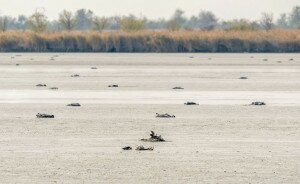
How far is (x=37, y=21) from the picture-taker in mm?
98688

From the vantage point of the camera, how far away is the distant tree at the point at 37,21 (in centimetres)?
9662

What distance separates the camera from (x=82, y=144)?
59.9 ft

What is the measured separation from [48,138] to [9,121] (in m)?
3.41

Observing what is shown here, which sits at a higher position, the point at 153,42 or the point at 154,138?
the point at 154,138

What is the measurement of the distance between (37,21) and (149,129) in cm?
7878

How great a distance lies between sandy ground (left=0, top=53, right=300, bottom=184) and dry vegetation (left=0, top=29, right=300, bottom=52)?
37003 mm

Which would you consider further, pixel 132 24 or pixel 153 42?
pixel 132 24

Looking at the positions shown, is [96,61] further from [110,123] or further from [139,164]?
[139,164]

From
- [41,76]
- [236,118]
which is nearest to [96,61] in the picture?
[41,76]

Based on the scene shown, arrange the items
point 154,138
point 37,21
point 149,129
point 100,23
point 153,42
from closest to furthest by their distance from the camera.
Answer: point 154,138 → point 149,129 → point 153,42 → point 37,21 → point 100,23

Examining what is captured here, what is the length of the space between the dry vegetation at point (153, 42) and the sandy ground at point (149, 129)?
121ft

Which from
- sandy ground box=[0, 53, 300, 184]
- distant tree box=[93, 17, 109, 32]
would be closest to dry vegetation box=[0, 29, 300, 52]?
distant tree box=[93, 17, 109, 32]

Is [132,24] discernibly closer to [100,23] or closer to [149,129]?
[100,23]

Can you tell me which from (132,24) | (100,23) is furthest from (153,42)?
(100,23)
